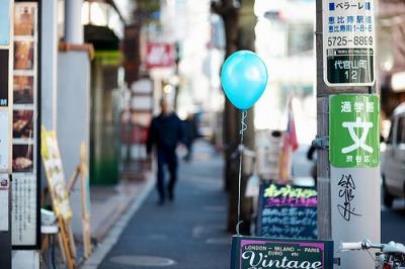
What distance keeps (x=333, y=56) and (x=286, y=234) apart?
3.85m

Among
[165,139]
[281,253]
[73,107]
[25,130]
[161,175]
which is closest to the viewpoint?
[281,253]

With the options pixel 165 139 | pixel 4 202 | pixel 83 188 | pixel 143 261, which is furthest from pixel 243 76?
pixel 165 139

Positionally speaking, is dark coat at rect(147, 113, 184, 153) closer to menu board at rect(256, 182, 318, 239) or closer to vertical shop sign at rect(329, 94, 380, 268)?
menu board at rect(256, 182, 318, 239)

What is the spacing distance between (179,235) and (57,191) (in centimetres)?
387

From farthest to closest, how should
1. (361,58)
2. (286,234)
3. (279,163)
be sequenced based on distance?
(279,163), (286,234), (361,58)

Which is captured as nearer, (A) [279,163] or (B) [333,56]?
(B) [333,56]

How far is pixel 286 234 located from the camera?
998cm

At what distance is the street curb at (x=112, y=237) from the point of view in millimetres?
10055

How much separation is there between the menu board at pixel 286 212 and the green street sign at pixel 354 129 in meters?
3.48

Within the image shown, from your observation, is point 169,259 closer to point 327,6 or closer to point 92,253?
point 92,253

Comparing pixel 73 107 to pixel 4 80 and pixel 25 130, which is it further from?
pixel 4 80

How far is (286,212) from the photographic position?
9953 millimetres

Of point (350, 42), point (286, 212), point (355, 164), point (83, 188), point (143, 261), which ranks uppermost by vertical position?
point (350, 42)

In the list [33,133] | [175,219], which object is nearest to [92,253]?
[33,133]
